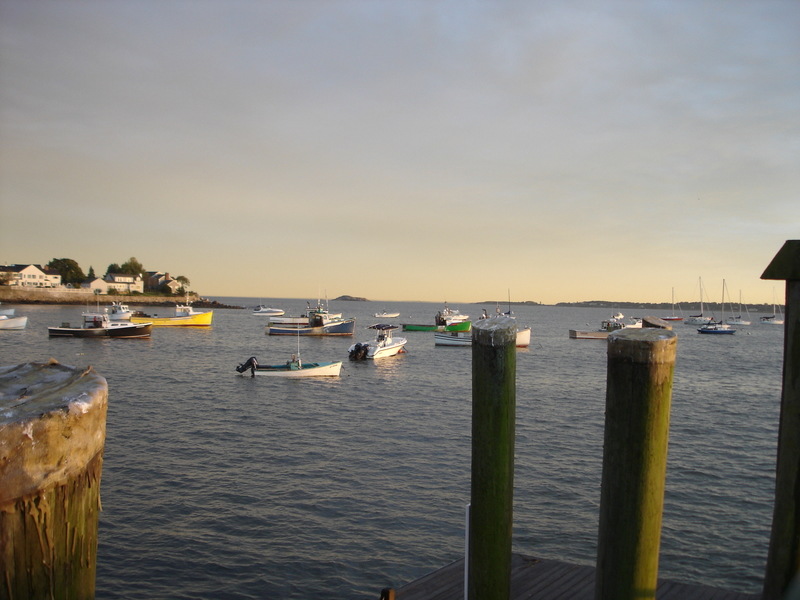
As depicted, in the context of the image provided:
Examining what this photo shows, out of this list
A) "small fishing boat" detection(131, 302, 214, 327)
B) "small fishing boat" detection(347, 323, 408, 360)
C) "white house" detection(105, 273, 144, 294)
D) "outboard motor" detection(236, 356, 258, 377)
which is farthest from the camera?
"white house" detection(105, 273, 144, 294)

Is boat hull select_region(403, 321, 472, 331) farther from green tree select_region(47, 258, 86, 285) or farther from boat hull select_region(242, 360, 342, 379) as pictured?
green tree select_region(47, 258, 86, 285)

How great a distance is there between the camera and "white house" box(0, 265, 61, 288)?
6245 inches

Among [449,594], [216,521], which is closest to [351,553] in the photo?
[216,521]

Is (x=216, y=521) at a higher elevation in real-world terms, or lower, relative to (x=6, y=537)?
lower

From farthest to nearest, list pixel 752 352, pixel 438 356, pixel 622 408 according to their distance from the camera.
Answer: pixel 752 352 → pixel 438 356 → pixel 622 408

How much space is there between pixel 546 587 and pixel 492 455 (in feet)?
11.3

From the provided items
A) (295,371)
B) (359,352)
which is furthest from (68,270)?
(295,371)

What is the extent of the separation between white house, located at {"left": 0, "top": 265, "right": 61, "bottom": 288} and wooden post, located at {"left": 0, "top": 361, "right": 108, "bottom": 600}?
7157 inches

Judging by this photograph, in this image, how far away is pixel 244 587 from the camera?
11742 millimetres

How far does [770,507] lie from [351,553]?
1173 cm

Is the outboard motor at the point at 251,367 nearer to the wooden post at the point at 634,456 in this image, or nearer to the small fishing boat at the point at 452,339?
the small fishing boat at the point at 452,339

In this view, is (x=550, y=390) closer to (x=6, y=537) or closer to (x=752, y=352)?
(x=6, y=537)

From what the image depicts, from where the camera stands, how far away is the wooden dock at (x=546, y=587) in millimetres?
7445

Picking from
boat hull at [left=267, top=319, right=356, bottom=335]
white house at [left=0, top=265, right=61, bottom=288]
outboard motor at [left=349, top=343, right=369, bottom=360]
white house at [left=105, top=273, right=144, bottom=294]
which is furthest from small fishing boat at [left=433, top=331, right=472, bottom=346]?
white house at [left=0, top=265, right=61, bottom=288]
